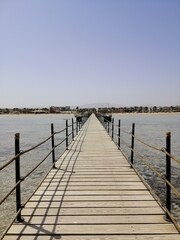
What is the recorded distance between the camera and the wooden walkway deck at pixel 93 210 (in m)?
4.02

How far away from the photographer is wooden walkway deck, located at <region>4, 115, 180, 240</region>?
4020mm

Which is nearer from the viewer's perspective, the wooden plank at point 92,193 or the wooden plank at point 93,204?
the wooden plank at point 93,204

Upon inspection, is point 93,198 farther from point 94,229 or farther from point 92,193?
point 94,229

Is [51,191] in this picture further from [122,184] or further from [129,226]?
[129,226]

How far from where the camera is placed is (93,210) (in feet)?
16.1

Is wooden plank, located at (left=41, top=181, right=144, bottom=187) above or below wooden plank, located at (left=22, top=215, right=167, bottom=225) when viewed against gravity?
below

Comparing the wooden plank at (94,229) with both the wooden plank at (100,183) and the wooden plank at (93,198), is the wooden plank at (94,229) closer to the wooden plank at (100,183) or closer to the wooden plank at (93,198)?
the wooden plank at (93,198)

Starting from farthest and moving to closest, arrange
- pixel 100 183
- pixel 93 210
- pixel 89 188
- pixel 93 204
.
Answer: pixel 100 183 < pixel 89 188 < pixel 93 204 < pixel 93 210

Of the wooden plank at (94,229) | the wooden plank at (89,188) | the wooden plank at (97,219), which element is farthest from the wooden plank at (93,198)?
the wooden plank at (94,229)

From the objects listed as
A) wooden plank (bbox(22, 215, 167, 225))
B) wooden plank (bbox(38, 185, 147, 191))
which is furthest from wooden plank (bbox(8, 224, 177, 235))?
wooden plank (bbox(38, 185, 147, 191))

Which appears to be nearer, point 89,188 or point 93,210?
point 93,210

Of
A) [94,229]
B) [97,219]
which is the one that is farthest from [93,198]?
[94,229]

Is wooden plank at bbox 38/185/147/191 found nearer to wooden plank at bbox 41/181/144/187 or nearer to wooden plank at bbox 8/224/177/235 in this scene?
wooden plank at bbox 41/181/144/187

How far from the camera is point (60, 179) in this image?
727cm
